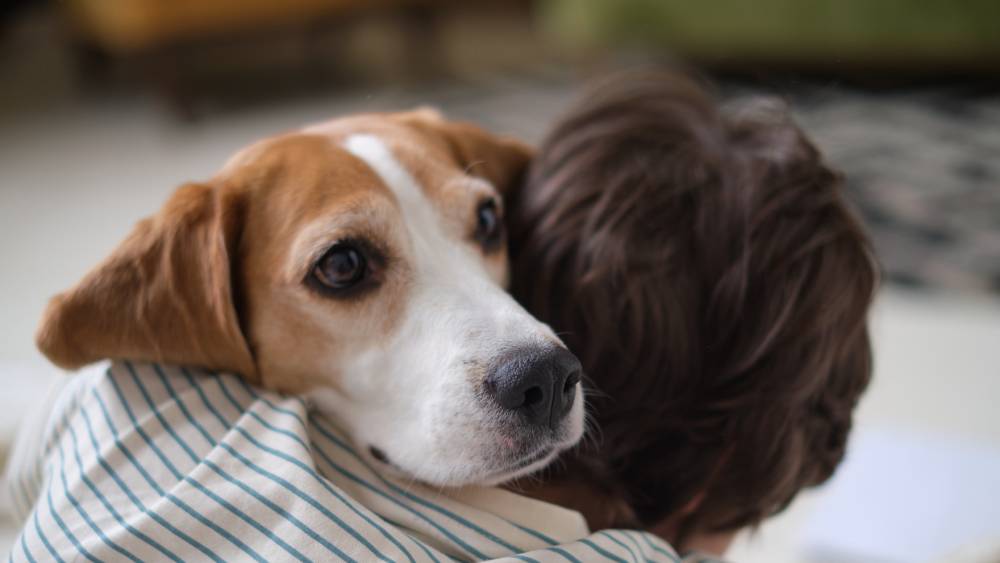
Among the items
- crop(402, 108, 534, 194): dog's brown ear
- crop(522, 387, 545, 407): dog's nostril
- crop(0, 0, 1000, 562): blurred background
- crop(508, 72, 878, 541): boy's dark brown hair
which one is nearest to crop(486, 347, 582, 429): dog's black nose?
crop(522, 387, 545, 407): dog's nostril

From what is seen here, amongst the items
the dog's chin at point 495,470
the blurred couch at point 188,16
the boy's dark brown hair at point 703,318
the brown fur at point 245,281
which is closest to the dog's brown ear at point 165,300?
the brown fur at point 245,281

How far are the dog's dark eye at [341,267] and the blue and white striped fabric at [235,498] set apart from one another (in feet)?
0.46

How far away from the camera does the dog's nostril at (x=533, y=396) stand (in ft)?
3.05

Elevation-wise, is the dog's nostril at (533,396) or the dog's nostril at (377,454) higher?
the dog's nostril at (533,396)

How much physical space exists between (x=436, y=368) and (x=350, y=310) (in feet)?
0.42

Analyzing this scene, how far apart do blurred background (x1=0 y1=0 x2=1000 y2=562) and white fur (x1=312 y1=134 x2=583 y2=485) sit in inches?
26.6

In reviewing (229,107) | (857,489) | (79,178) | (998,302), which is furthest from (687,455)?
(229,107)

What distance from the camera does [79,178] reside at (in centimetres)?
381

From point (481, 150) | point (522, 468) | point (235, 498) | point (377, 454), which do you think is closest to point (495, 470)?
point (522, 468)

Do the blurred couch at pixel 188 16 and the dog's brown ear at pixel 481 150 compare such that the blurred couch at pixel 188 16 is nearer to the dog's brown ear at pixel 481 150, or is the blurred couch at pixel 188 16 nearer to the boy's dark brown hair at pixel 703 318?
the dog's brown ear at pixel 481 150

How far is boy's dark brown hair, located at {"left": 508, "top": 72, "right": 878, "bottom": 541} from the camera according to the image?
1068 mm

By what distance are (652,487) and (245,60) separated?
4.91m

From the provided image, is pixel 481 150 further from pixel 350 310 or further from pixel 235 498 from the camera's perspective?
pixel 235 498

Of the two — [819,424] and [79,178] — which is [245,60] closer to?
[79,178]
